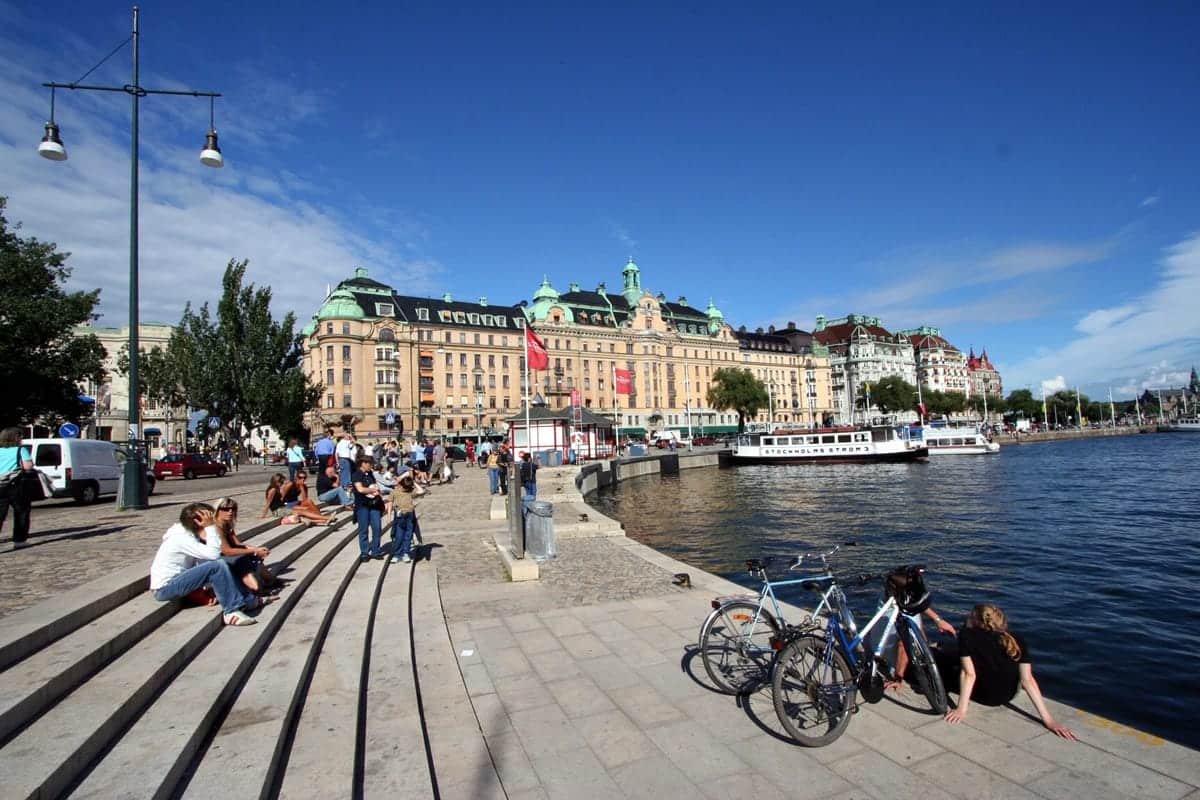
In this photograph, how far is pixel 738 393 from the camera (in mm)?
92312

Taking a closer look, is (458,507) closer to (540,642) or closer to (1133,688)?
(540,642)

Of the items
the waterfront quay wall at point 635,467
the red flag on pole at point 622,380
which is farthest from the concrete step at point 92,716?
the red flag on pole at point 622,380

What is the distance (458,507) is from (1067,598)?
15919mm

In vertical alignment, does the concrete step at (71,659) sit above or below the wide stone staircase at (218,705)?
above

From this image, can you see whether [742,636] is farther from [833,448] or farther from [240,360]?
[833,448]

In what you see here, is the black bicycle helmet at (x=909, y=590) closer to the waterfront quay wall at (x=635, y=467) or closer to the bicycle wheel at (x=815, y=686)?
the bicycle wheel at (x=815, y=686)

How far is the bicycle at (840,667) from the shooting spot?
4.79 metres

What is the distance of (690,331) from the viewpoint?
108062 millimetres

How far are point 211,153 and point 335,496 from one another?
8.74 meters

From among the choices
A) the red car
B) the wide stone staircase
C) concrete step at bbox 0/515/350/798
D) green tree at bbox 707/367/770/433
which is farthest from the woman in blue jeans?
green tree at bbox 707/367/770/433

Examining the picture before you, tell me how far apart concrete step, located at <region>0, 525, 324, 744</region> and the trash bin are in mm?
5968

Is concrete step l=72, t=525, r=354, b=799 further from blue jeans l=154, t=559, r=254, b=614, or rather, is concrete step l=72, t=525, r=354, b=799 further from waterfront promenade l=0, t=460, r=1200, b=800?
blue jeans l=154, t=559, r=254, b=614

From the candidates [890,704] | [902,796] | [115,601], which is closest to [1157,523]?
[890,704]

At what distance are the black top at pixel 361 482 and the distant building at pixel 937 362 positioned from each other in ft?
540
